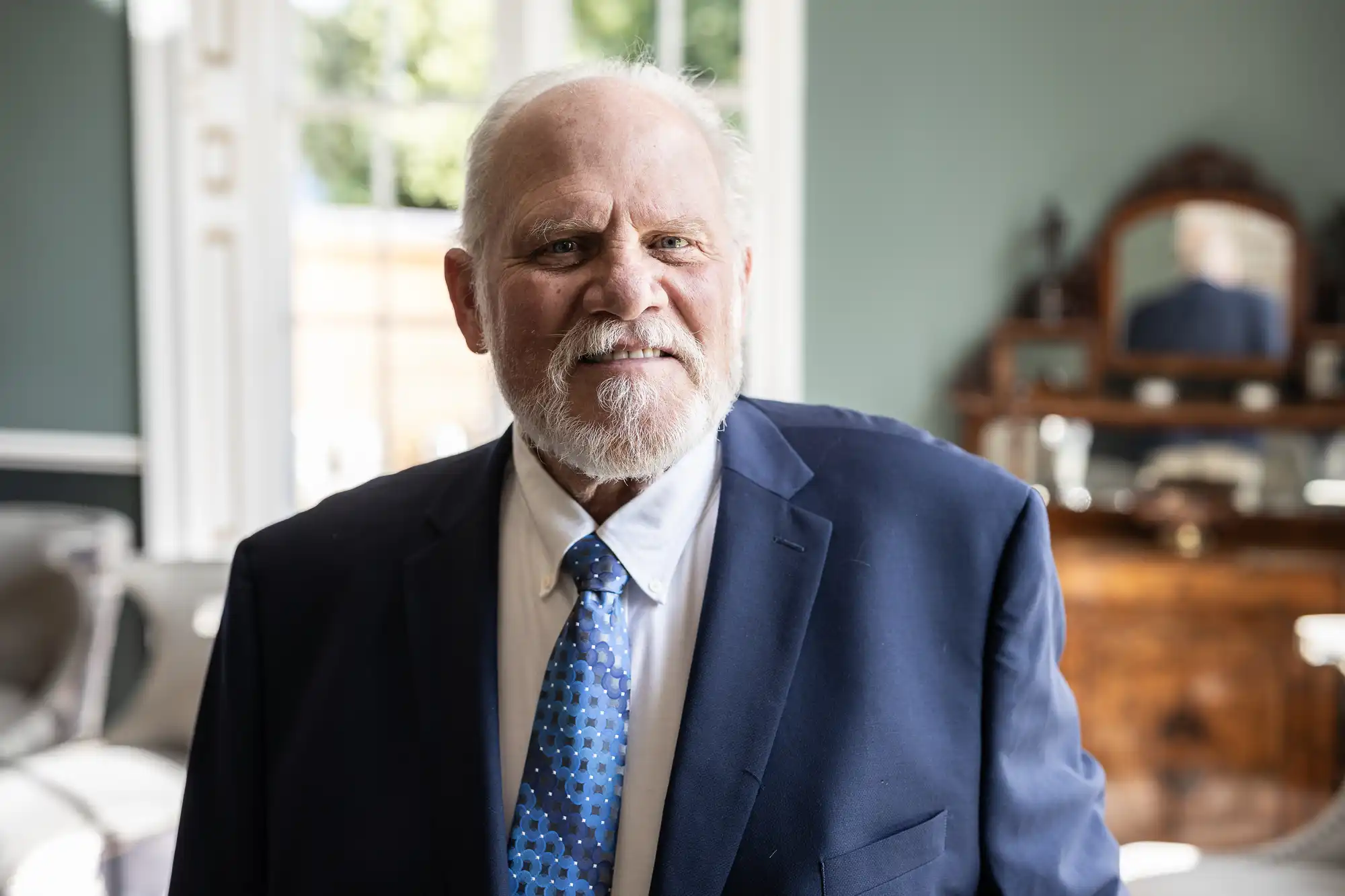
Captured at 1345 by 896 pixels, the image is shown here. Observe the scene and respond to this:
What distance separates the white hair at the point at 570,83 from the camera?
1.22 metres

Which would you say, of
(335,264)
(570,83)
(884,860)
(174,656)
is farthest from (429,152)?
(884,860)

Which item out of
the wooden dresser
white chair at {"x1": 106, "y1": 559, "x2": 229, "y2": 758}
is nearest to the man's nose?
white chair at {"x1": 106, "y1": 559, "x2": 229, "y2": 758}

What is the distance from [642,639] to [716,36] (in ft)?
10.3

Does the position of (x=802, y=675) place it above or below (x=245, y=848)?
above

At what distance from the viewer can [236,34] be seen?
3963 mm

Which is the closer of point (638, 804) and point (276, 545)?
point (638, 804)

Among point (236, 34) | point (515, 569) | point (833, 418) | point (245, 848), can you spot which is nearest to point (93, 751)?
point (245, 848)

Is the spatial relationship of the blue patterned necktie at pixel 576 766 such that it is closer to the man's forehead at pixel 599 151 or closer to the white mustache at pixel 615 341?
the white mustache at pixel 615 341

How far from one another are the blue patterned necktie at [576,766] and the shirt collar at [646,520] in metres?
0.06

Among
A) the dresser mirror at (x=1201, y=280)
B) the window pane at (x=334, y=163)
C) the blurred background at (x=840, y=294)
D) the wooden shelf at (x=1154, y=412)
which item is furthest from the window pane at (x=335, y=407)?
the dresser mirror at (x=1201, y=280)

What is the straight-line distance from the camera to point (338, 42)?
4074 millimetres

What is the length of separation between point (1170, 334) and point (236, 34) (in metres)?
3.19

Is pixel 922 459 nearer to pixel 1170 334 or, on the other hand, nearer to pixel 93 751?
pixel 93 751

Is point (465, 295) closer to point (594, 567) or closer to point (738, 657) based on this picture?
point (594, 567)
